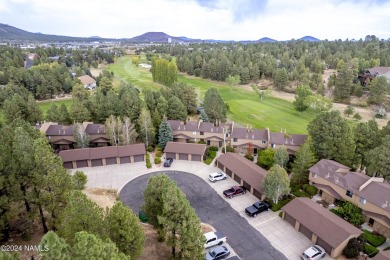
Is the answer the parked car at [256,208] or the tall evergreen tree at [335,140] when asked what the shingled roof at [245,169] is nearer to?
the parked car at [256,208]

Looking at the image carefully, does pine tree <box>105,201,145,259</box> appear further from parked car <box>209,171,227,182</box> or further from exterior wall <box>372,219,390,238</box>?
exterior wall <box>372,219,390,238</box>

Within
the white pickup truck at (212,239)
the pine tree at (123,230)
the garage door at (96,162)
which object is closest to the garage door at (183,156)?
the garage door at (96,162)

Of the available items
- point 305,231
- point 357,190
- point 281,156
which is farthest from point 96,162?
point 357,190

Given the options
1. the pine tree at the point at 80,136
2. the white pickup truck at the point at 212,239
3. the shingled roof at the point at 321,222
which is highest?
the pine tree at the point at 80,136

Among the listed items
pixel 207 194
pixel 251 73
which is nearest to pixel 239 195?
pixel 207 194

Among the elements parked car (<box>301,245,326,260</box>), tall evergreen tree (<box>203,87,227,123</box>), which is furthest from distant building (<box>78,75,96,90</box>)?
parked car (<box>301,245,326,260</box>)

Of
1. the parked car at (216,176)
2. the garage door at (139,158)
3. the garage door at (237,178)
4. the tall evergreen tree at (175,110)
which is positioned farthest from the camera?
the tall evergreen tree at (175,110)

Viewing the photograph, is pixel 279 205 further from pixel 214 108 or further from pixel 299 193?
pixel 214 108
